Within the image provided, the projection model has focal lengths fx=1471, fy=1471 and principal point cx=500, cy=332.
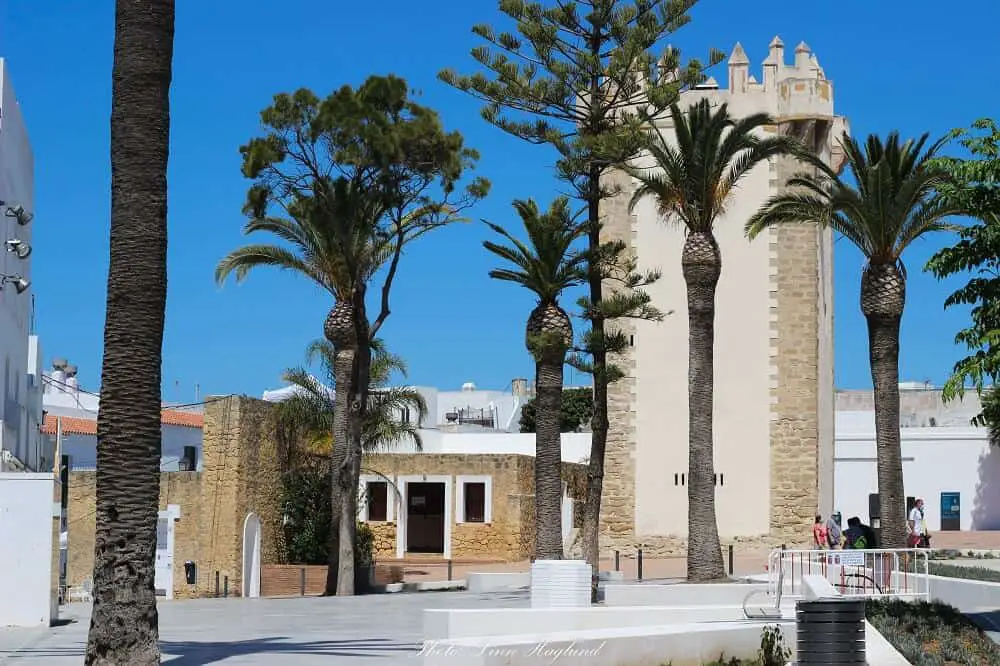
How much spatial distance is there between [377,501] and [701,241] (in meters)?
21.4

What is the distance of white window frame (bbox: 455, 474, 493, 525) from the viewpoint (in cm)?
3862

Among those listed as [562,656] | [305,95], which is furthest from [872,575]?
[305,95]

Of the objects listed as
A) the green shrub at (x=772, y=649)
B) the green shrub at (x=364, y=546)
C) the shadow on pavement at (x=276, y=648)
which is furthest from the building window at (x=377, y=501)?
the green shrub at (x=772, y=649)

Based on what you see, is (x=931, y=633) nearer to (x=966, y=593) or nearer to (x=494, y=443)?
(x=966, y=593)

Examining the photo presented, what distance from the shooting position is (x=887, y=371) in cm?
2234

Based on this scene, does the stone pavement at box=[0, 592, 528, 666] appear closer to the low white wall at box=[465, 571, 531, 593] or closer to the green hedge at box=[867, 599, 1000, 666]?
the low white wall at box=[465, 571, 531, 593]

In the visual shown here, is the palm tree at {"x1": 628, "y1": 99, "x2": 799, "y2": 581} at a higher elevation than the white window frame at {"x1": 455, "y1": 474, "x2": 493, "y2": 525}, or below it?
higher

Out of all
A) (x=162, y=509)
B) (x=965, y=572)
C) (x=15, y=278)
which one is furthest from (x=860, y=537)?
(x=15, y=278)

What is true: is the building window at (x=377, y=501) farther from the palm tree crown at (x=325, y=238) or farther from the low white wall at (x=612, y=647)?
the low white wall at (x=612, y=647)

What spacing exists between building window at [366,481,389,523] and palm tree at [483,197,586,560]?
62.4 ft

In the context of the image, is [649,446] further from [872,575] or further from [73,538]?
[872,575]

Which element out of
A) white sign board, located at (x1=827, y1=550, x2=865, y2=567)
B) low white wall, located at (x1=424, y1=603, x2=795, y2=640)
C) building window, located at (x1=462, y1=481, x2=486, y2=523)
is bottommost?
low white wall, located at (x1=424, y1=603, x2=795, y2=640)

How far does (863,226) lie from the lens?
22.4 meters

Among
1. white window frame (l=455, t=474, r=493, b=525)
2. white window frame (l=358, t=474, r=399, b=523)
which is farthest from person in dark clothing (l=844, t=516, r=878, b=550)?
white window frame (l=358, t=474, r=399, b=523)
